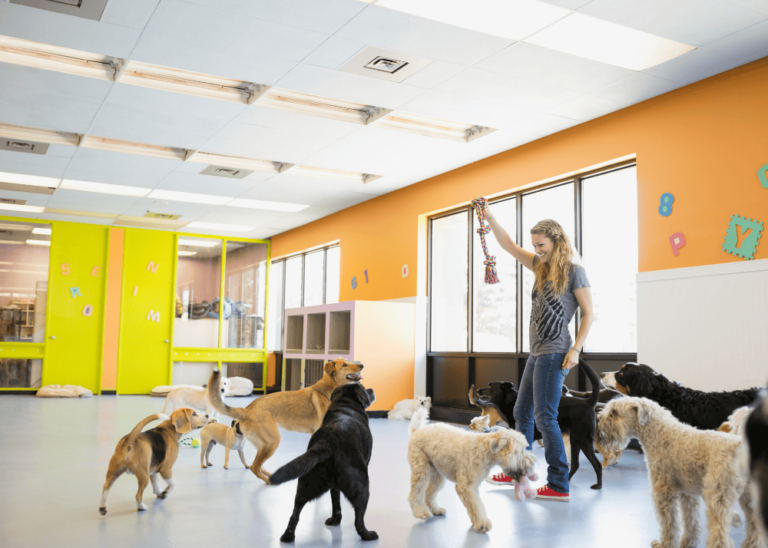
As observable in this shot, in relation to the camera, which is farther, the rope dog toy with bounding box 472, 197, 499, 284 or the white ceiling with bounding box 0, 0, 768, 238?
the white ceiling with bounding box 0, 0, 768, 238

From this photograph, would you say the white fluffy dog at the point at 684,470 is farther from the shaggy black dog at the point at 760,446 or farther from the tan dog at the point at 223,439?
the tan dog at the point at 223,439

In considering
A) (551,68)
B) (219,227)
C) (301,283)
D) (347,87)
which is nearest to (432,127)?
(347,87)

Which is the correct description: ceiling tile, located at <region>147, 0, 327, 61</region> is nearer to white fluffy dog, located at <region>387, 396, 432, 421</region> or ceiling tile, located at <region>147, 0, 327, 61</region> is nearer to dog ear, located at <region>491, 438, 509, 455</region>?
dog ear, located at <region>491, 438, 509, 455</region>

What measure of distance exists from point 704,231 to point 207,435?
158 inches

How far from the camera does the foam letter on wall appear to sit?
5070 millimetres

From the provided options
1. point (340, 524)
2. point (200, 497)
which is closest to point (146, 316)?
point (200, 497)

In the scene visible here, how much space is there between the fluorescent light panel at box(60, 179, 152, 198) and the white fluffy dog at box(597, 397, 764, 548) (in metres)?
8.10

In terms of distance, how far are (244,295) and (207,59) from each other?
27.9ft

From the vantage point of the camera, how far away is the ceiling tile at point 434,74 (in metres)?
4.87

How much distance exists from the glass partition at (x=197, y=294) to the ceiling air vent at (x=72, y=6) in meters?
8.67

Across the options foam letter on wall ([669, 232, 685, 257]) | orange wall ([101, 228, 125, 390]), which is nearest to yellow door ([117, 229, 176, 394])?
orange wall ([101, 228, 125, 390])

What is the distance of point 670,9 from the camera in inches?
155

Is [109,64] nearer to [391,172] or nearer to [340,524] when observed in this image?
[391,172]

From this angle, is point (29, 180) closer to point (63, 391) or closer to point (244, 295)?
point (63, 391)
